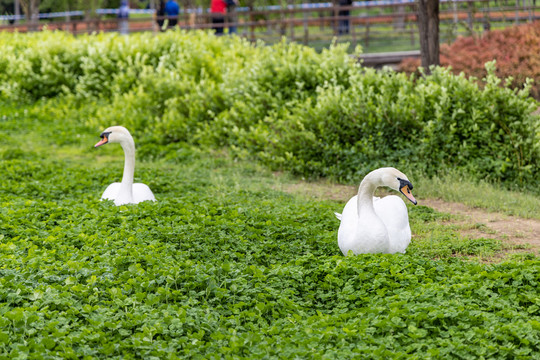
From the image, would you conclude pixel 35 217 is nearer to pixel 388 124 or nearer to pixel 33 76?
pixel 388 124

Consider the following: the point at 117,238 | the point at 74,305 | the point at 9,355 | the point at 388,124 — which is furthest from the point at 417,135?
the point at 9,355

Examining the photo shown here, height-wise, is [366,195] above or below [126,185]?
above

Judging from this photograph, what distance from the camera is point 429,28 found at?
1196 centimetres

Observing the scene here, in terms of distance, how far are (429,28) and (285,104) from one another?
2896 mm

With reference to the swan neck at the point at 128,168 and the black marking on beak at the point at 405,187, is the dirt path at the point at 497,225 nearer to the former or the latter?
the black marking on beak at the point at 405,187

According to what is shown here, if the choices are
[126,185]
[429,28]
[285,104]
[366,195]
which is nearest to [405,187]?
[366,195]

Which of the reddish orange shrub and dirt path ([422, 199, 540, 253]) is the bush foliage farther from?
the reddish orange shrub

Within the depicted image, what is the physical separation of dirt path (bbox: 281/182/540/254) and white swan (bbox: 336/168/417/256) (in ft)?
5.11

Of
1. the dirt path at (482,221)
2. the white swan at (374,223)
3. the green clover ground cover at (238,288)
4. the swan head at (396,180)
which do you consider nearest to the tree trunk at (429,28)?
the dirt path at (482,221)

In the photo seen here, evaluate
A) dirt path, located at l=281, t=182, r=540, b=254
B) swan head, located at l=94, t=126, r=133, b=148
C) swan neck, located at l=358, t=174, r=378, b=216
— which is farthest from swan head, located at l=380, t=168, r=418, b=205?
swan head, located at l=94, t=126, r=133, b=148

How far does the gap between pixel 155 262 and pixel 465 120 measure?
5.85 m

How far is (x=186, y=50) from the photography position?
1571 centimetres

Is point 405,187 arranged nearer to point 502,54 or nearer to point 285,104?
point 285,104

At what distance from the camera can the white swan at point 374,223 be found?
6250 mm
